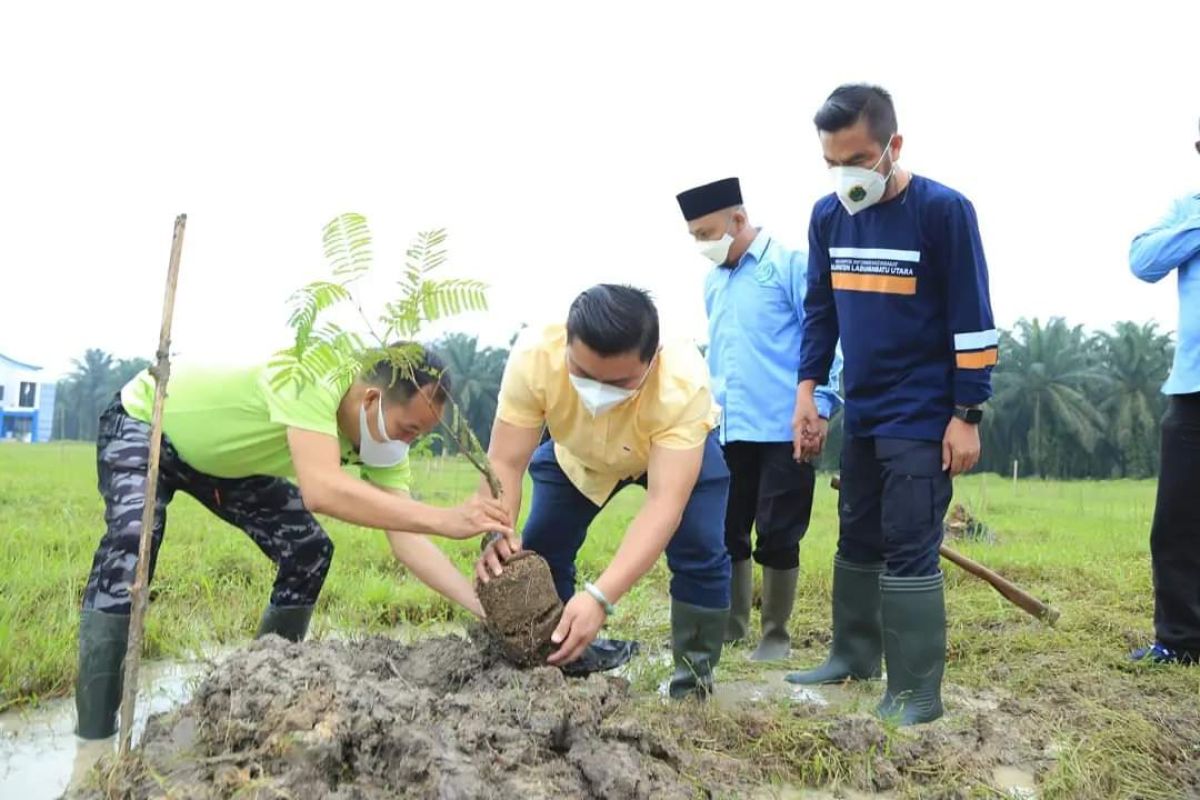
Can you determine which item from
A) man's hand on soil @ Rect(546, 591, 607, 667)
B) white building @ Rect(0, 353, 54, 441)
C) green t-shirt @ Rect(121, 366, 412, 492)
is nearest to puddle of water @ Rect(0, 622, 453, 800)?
green t-shirt @ Rect(121, 366, 412, 492)

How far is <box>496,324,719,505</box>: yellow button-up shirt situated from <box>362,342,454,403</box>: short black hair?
20 cm

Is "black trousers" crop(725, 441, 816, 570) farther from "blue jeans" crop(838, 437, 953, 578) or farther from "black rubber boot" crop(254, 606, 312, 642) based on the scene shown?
"black rubber boot" crop(254, 606, 312, 642)

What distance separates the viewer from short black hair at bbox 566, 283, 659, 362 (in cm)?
258

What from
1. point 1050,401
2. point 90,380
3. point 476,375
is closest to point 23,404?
point 90,380

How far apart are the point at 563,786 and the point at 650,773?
24 centimetres

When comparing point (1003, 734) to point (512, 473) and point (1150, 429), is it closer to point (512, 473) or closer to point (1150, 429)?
point (512, 473)

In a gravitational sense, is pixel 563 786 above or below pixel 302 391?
below

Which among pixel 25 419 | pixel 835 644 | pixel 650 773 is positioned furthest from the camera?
pixel 25 419

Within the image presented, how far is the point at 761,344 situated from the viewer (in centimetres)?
399

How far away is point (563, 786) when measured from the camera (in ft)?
6.86

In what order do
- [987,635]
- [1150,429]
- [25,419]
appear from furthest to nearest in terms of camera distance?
[25,419]
[1150,429]
[987,635]

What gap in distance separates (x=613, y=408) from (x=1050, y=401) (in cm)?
4063

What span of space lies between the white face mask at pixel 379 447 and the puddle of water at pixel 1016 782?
188 cm

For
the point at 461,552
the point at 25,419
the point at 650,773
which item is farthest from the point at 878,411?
the point at 25,419
